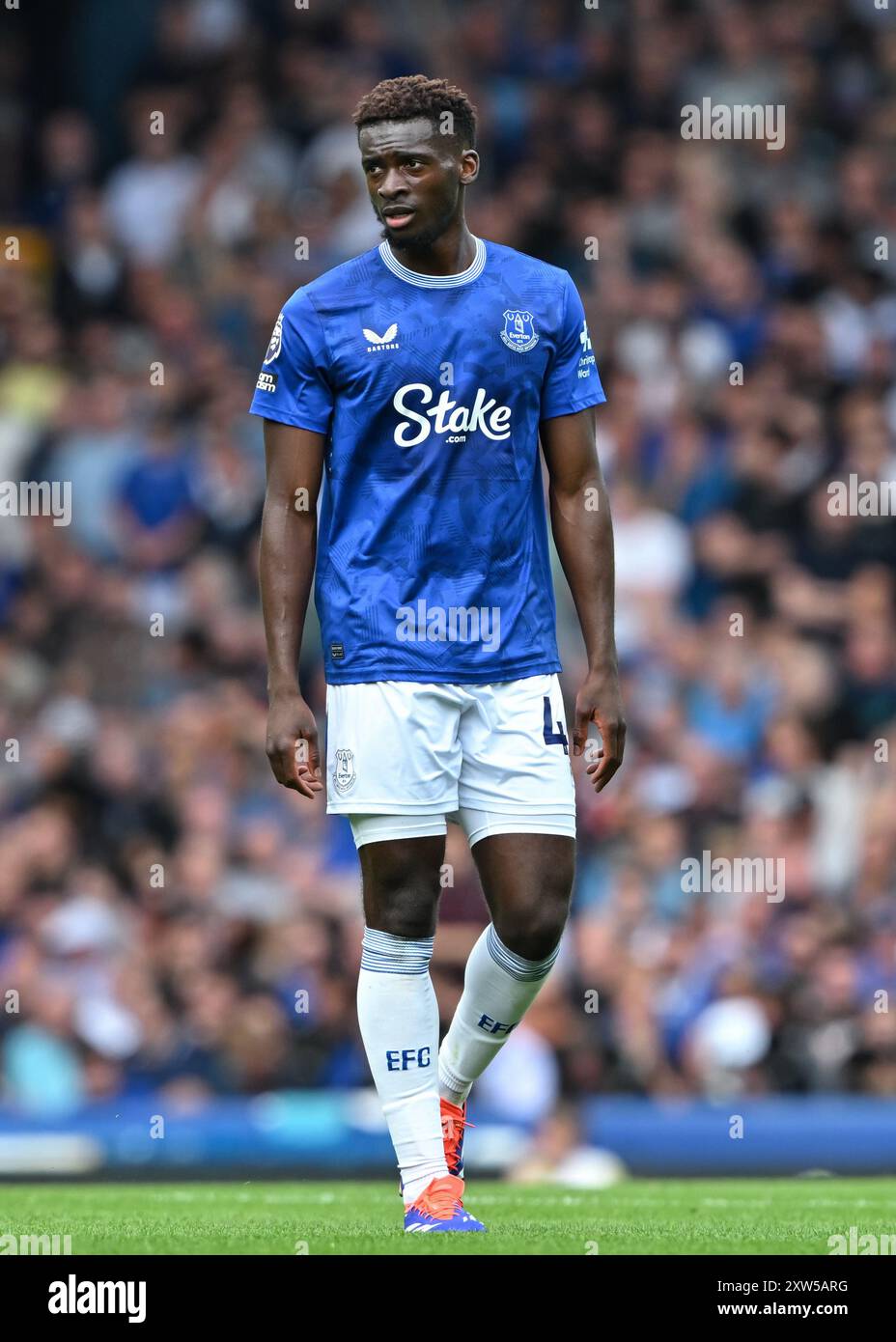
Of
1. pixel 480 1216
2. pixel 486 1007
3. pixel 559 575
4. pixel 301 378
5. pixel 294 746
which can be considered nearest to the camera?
pixel 294 746

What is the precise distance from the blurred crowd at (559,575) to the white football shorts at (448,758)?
15.6 ft

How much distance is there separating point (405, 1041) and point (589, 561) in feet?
4.50

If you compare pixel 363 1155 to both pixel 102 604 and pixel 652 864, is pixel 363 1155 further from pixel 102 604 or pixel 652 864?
pixel 102 604

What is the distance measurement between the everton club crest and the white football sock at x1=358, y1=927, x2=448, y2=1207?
157 cm

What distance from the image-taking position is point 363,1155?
35.3 feet

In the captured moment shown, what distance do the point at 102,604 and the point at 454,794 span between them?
26.9 feet

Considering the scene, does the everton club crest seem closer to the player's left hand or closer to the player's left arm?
the player's left arm

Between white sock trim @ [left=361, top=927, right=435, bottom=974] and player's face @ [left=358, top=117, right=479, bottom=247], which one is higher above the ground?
player's face @ [left=358, top=117, right=479, bottom=247]

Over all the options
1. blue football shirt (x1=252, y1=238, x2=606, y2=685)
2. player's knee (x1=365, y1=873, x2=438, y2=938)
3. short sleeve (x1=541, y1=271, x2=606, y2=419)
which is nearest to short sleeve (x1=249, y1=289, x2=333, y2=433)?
blue football shirt (x1=252, y1=238, x2=606, y2=685)

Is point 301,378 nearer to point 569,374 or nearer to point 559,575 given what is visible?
point 569,374

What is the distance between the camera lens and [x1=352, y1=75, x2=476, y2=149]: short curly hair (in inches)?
246

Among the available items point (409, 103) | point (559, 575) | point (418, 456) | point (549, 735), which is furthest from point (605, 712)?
point (559, 575)

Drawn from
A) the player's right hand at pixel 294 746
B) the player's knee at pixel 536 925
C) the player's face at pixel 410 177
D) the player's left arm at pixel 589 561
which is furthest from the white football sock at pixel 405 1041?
the player's face at pixel 410 177

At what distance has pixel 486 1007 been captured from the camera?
259 inches
